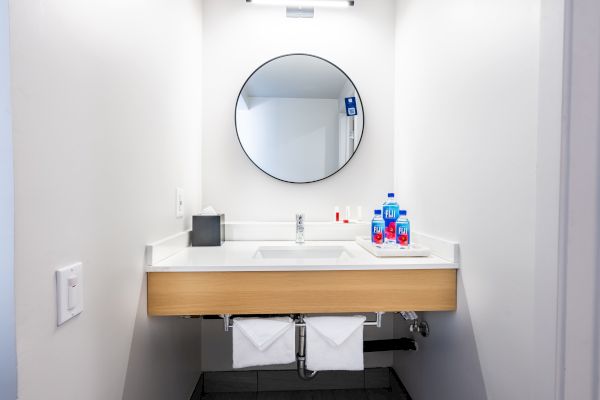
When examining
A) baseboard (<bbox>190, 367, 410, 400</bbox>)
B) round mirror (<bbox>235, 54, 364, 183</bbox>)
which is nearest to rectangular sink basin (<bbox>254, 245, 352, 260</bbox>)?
round mirror (<bbox>235, 54, 364, 183</bbox>)

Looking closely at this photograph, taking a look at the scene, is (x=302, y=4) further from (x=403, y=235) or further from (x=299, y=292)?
(x=299, y=292)

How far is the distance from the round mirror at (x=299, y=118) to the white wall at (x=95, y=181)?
20.2 inches

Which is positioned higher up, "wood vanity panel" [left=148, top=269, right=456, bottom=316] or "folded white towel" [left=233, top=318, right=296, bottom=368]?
"wood vanity panel" [left=148, top=269, right=456, bottom=316]

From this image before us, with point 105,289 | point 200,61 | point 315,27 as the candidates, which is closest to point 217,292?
point 105,289

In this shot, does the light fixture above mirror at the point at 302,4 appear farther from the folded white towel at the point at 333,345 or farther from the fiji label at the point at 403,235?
the folded white towel at the point at 333,345

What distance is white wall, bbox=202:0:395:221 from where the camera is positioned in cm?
195

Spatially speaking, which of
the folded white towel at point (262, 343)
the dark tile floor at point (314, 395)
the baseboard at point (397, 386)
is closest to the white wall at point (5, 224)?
the folded white towel at point (262, 343)

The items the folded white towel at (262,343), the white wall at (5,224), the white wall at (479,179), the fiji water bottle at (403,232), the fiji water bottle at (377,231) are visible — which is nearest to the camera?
the white wall at (5,224)

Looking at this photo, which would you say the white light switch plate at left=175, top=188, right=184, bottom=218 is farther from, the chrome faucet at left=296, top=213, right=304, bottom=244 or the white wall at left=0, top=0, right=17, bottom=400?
the white wall at left=0, top=0, right=17, bottom=400

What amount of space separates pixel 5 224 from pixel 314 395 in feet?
5.62

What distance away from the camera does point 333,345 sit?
1.25 meters

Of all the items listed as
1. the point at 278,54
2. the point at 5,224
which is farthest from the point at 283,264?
the point at 278,54

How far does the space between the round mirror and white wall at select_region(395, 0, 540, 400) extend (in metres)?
0.44

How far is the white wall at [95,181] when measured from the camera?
0.63m
